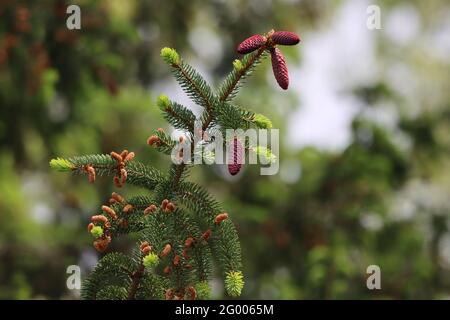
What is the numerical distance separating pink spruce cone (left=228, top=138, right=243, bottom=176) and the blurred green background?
218cm

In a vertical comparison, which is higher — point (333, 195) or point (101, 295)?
point (333, 195)

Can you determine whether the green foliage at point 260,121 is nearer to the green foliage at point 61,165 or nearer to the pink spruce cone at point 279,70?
the pink spruce cone at point 279,70

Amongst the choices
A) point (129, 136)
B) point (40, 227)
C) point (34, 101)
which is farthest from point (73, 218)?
point (34, 101)

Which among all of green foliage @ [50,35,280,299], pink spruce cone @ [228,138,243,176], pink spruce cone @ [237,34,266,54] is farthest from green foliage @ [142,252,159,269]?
pink spruce cone @ [237,34,266,54]

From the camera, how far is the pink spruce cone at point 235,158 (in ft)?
7.49

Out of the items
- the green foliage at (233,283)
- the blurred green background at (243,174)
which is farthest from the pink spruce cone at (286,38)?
the blurred green background at (243,174)

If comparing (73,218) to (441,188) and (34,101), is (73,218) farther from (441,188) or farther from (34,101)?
(441,188)

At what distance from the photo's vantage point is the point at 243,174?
7.91 m

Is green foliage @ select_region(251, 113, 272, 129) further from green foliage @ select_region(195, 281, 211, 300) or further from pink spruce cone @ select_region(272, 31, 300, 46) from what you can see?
green foliage @ select_region(195, 281, 211, 300)

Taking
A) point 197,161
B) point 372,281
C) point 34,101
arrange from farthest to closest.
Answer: point 34,101 → point 372,281 → point 197,161

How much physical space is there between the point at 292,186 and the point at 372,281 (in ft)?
5.22

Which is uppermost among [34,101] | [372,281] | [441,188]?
[441,188]

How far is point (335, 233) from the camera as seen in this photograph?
5820 mm

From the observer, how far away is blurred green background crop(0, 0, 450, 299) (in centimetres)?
525
